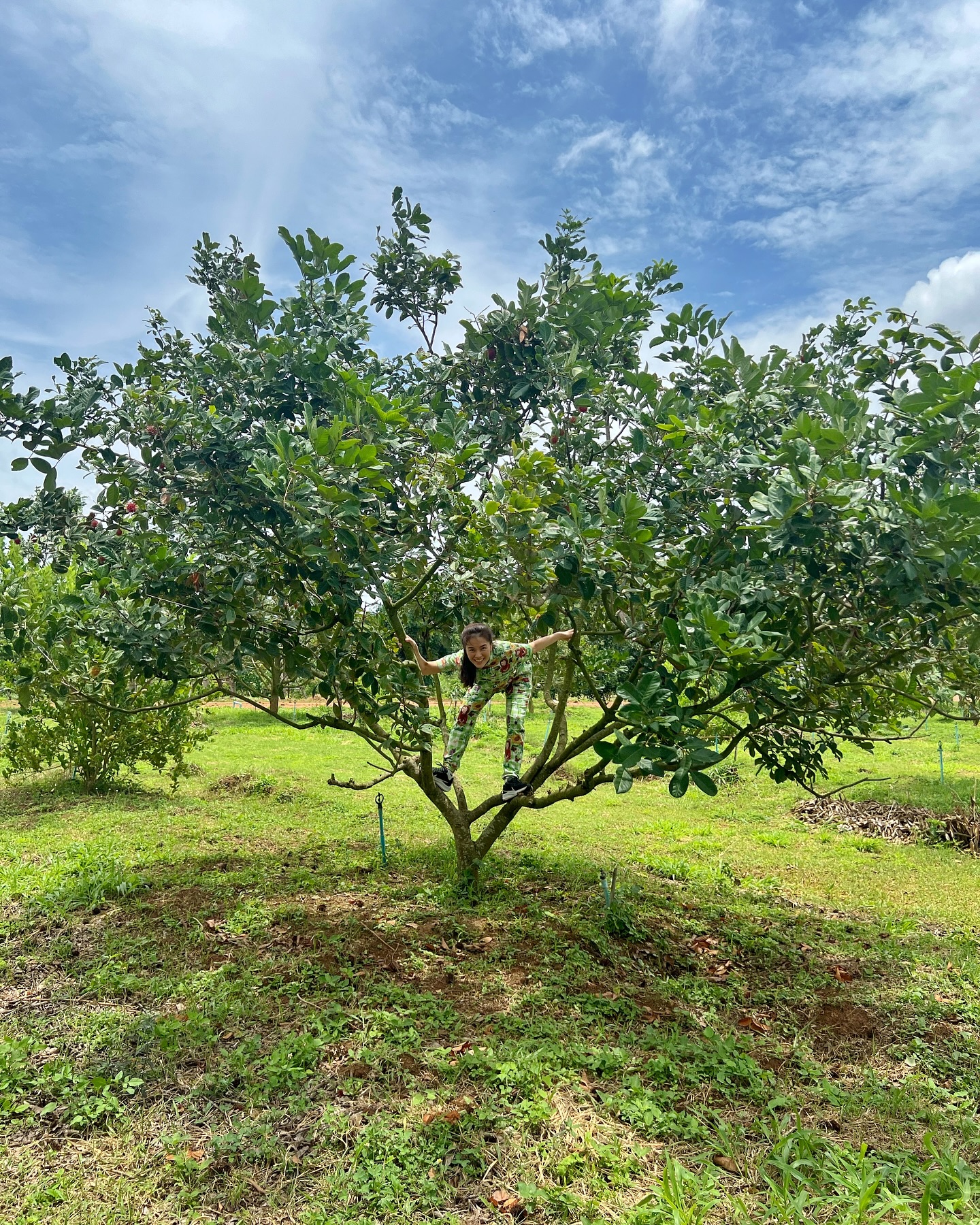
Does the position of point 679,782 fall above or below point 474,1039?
above

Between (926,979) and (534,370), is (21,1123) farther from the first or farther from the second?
(926,979)

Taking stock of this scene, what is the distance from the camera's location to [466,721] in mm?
4484

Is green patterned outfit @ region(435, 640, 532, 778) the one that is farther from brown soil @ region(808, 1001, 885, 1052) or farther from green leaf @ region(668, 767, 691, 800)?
brown soil @ region(808, 1001, 885, 1052)

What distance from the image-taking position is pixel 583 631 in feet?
14.0

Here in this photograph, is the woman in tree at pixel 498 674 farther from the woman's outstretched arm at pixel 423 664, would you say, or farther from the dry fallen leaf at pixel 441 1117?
the dry fallen leaf at pixel 441 1117

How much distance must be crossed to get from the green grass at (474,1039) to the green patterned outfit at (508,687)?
4.10 feet

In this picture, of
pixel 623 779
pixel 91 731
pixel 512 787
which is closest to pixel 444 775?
pixel 512 787

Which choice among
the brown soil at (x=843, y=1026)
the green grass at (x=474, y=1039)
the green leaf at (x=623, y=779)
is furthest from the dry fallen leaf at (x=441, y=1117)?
the brown soil at (x=843, y=1026)

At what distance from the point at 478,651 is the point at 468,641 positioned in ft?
0.27

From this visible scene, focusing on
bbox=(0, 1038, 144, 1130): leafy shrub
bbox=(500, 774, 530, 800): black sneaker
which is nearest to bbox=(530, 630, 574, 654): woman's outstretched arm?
bbox=(500, 774, 530, 800): black sneaker

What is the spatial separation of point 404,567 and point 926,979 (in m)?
3.96

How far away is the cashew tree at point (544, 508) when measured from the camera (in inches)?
117

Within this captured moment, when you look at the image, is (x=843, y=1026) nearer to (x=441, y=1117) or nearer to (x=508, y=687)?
(x=441, y=1117)

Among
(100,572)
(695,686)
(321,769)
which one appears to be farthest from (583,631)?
(321,769)
